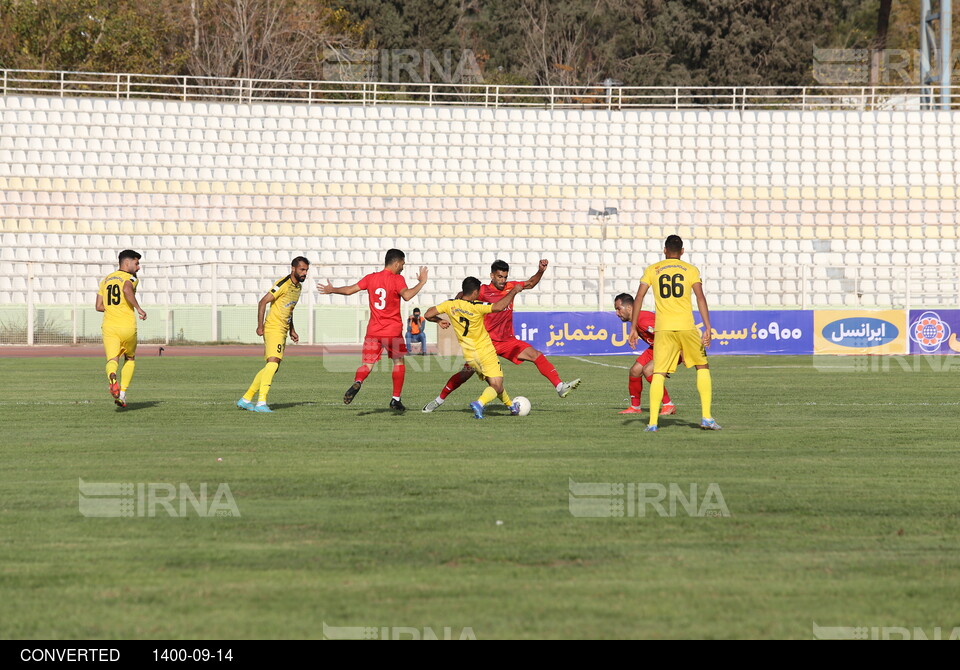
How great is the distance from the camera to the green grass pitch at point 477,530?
207 inches

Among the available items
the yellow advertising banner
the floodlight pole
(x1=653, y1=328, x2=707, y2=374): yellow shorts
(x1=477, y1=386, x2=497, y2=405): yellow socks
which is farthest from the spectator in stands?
the floodlight pole

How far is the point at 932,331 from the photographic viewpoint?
30.7 meters

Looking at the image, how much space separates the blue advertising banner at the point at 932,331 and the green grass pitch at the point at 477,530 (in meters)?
16.9

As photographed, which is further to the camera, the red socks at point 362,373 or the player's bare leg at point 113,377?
the red socks at point 362,373

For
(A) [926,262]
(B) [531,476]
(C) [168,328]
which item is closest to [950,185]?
(A) [926,262]

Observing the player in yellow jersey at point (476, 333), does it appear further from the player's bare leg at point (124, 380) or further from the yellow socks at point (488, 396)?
the player's bare leg at point (124, 380)

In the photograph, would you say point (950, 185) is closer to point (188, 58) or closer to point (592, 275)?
point (592, 275)

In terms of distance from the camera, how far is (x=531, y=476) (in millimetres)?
9273

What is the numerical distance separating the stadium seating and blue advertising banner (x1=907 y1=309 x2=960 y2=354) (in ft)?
22.5

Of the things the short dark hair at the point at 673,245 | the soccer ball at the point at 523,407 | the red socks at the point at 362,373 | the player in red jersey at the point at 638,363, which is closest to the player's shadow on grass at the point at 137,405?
the red socks at the point at 362,373

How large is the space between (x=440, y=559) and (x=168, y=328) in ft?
101

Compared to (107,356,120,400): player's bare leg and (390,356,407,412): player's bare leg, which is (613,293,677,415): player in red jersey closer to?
(390,356,407,412): player's bare leg

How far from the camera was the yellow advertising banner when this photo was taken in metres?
30.7

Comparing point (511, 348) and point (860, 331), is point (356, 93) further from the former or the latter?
point (511, 348)
